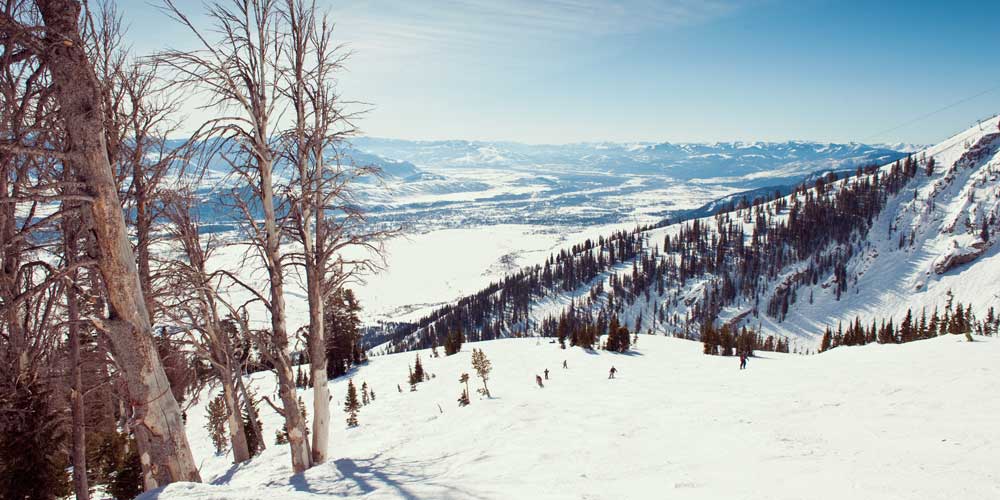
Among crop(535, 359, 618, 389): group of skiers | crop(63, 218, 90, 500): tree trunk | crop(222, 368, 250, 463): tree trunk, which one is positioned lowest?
crop(535, 359, 618, 389): group of skiers

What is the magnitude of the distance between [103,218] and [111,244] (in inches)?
12.6

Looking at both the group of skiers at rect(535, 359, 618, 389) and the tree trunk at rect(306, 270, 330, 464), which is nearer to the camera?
the tree trunk at rect(306, 270, 330, 464)

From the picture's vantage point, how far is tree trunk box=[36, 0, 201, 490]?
5.10 metres

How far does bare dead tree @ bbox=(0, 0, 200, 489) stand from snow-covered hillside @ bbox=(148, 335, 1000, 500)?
869 mm

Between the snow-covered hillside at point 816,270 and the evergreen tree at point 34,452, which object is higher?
the evergreen tree at point 34,452

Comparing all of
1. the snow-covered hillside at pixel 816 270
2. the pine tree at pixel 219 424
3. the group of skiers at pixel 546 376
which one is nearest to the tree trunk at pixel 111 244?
the group of skiers at pixel 546 376

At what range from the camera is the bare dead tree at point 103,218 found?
501cm

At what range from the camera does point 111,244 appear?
18.2 feet

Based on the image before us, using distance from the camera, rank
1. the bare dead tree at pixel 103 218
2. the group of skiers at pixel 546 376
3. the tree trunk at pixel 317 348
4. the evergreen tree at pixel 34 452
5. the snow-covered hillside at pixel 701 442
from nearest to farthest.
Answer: the bare dead tree at pixel 103 218 < the snow-covered hillside at pixel 701 442 < the tree trunk at pixel 317 348 < the evergreen tree at pixel 34 452 < the group of skiers at pixel 546 376

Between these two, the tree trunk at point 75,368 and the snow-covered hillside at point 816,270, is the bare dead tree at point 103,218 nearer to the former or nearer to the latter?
the tree trunk at point 75,368

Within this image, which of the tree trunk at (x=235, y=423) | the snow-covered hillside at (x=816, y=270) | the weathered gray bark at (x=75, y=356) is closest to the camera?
the weathered gray bark at (x=75, y=356)

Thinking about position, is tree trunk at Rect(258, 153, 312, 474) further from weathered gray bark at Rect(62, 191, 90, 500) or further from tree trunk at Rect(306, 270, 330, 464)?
weathered gray bark at Rect(62, 191, 90, 500)

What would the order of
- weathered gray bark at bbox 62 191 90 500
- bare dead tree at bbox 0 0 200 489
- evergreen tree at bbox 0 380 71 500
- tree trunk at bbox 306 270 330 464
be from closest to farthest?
bare dead tree at bbox 0 0 200 489
weathered gray bark at bbox 62 191 90 500
tree trunk at bbox 306 270 330 464
evergreen tree at bbox 0 380 71 500

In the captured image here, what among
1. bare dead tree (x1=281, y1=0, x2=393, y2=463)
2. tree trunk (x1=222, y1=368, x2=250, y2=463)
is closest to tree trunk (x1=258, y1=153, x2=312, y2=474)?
bare dead tree (x1=281, y1=0, x2=393, y2=463)
